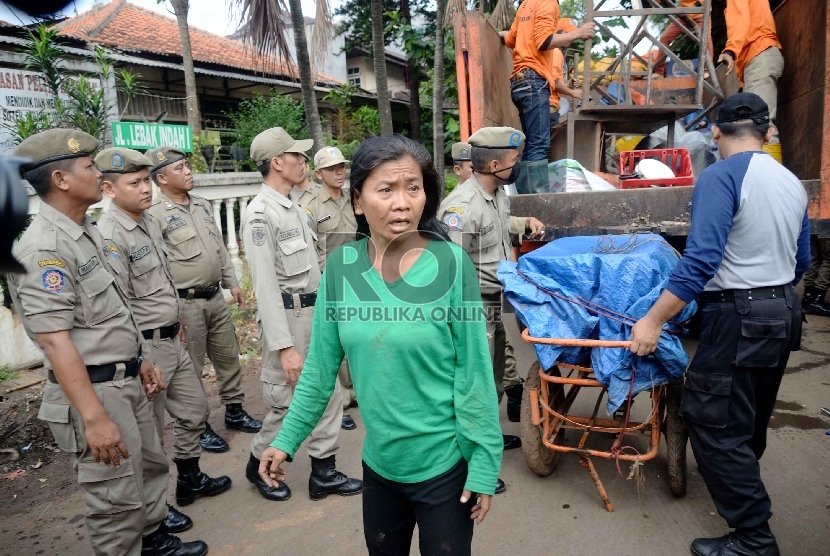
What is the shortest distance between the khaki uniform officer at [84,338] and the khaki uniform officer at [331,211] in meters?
2.15

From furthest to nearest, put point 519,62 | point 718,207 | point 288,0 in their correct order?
point 288,0, point 519,62, point 718,207

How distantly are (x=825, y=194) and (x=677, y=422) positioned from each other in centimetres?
170

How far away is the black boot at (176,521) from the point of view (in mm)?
2861

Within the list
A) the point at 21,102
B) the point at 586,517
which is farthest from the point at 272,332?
the point at 21,102

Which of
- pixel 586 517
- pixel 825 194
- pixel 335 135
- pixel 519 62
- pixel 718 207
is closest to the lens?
pixel 718 207

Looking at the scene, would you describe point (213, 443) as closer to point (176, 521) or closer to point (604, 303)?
point (176, 521)

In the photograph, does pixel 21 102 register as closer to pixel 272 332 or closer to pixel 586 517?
pixel 272 332

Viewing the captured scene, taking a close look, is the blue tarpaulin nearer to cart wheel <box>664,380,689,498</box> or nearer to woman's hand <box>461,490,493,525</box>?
cart wheel <box>664,380,689,498</box>

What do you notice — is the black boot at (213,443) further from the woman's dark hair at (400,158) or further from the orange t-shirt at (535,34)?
the orange t-shirt at (535,34)

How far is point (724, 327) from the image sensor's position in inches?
93.6

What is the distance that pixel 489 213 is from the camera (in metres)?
3.36

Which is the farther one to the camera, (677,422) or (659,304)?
(677,422)

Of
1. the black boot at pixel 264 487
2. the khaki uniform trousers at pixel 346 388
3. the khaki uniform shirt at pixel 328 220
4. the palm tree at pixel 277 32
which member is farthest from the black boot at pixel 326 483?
the palm tree at pixel 277 32

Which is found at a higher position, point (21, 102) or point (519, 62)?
point (21, 102)
